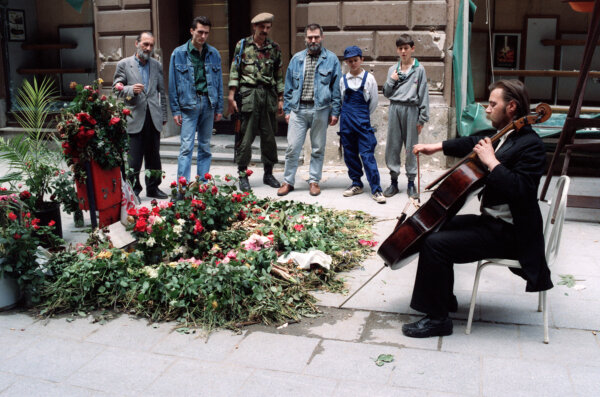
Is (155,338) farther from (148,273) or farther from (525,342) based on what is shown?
(525,342)

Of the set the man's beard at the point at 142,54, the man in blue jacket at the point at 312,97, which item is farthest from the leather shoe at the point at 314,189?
the man's beard at the point at 142,54

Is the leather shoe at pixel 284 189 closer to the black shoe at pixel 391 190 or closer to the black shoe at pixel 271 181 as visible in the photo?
the black shoe at pixel 271 181

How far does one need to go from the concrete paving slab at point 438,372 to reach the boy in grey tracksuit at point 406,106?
399 centimetres

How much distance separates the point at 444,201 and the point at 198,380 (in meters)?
1.77

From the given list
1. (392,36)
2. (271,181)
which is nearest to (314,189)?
(271,181)

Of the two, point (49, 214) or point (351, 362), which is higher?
point (49, 214)

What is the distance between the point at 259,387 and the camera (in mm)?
3490

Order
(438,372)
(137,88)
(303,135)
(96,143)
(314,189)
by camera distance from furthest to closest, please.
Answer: (303,135)
(314,189)
(137,88)
(96,143)
(438,372)

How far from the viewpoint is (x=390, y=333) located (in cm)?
415

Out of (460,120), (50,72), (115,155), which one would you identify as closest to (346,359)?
(115,155)

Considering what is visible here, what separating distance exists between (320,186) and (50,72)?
810 centimetres

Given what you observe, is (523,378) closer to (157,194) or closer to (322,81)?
(322,81)

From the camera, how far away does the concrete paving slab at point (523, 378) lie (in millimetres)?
3371

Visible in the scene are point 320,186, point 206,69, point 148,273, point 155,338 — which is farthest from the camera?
point 320,186
